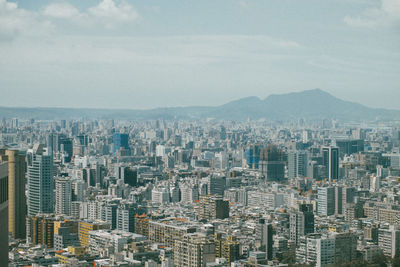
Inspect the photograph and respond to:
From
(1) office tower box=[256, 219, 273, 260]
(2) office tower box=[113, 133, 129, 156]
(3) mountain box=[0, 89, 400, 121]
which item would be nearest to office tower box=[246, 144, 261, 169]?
(3) mountain box=[0, 89, 400, 121]

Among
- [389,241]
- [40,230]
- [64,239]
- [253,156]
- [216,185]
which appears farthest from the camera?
[253,156]

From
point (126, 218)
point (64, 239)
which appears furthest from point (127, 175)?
point (64, 239)

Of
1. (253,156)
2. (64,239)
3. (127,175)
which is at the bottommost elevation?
(64,239)

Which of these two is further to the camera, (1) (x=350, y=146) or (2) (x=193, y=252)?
(1) (x=350, y=146)

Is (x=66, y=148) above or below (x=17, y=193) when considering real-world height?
above

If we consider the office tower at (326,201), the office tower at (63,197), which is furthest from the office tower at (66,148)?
the office tower at (326,201)

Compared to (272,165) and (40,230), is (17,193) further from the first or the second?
(272,165)

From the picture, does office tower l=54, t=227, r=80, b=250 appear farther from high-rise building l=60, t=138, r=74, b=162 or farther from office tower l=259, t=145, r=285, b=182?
high-rise building l=60, t=138, r=74, b=162
